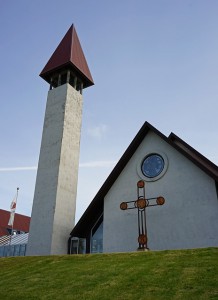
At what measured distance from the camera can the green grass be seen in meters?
8.98

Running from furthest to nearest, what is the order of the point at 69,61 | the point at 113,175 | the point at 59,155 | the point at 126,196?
1. the point at 69,61
2. the point at 59,155
3. the point at 113,175
4. the point at 126,196

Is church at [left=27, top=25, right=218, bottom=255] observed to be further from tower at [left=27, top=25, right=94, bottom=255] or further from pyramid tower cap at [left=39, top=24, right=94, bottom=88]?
pyramid tower cap at [left=39, top=24, right=94, bottom=88]

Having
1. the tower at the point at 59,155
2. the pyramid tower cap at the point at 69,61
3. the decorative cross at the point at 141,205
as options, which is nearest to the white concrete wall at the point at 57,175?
the tower at the point at 59,155

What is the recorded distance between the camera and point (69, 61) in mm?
30922

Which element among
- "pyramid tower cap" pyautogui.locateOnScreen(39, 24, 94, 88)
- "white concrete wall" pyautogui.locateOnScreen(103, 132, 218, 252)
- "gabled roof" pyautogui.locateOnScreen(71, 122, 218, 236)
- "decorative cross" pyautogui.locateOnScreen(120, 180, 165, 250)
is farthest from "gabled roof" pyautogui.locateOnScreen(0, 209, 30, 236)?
"decorative cross" pyautogui.locateOnScreen(120, 180, 165, 250)

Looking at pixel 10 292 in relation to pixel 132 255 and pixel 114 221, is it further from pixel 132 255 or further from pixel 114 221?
pixel 114 221

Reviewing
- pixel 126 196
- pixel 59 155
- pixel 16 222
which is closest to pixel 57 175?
pixel 59 155

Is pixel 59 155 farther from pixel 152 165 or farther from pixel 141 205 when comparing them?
pixel 141 205

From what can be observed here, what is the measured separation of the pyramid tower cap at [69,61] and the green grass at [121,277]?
68.8ft

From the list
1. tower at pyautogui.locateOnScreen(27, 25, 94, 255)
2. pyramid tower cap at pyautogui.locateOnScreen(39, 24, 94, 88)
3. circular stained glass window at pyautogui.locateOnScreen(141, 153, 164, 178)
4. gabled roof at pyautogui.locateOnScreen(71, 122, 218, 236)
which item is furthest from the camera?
pyramid tower cap at pyautogui.locateOnScreen(39, 24, 94, 88)

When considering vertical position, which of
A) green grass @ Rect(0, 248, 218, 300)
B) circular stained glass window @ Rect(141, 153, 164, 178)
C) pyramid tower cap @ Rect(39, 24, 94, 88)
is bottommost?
green grass @ Rect(0, 248, 218, 300)

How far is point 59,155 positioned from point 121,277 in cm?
1689

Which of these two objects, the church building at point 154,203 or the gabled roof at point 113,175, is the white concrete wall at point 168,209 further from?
the gabled roof at point 113,175

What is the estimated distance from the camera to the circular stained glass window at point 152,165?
21.9m
